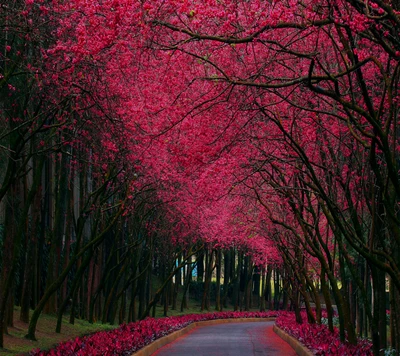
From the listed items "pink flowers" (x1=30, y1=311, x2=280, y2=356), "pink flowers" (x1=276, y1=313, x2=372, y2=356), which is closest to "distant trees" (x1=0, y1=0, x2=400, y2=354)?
"pink flowers" (x1=276, y1=313, x2=372, y2=356)

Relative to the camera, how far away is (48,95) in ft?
54.2

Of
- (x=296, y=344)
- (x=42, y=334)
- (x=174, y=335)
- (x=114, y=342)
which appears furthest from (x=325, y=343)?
(x=174, y=335)

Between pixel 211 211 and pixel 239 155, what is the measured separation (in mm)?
26647

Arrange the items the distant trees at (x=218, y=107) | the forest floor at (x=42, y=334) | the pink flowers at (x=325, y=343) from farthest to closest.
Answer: the forest floor at (x=42, y=334) → the pink flowers at (x=325, y=343) → the distant trees at (x=218, y=107)

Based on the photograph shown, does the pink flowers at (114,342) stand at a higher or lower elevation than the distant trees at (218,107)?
lower

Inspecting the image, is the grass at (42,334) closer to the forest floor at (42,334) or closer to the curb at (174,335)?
the forest floor at (42,334)

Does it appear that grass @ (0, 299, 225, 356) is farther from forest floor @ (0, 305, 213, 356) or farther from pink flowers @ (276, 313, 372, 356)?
pink flowers @ (276, 313, 372, 356)

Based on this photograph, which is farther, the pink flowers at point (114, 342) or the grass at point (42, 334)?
the grass at point (42, 334)

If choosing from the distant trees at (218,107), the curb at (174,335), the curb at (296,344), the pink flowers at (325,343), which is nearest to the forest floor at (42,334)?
the distant trees at (218,107)

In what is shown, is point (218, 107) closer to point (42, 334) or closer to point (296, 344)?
point (42, 334)

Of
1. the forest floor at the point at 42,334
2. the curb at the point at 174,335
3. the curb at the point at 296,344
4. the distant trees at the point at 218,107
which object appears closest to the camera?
the distant trees at the point at 218,107

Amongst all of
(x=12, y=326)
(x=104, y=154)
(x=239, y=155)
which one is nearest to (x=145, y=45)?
(x=239, y=155)

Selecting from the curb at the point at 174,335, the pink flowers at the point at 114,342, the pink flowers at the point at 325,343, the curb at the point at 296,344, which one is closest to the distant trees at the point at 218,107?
the pink flowers at the point at 325,343

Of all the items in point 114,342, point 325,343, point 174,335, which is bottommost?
point 114,342
